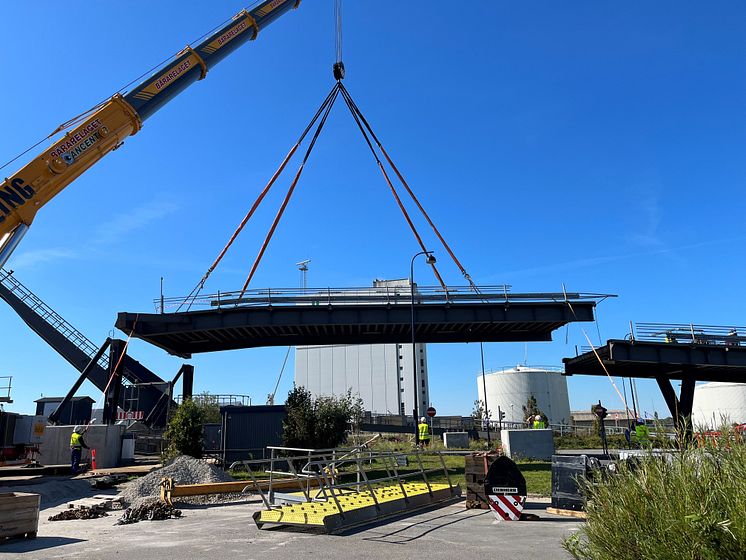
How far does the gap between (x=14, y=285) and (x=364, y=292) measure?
83.5ft

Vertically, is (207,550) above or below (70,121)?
below

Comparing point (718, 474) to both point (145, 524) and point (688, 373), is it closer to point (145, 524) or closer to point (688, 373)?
point (145, 524)

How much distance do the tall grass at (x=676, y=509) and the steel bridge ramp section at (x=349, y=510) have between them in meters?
6.56

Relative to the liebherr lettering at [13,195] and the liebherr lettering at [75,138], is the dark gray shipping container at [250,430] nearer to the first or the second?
the liebherr lettering at [13,195]

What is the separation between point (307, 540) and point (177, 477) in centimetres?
983

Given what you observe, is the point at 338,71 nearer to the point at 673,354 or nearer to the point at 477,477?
the point at 477,477

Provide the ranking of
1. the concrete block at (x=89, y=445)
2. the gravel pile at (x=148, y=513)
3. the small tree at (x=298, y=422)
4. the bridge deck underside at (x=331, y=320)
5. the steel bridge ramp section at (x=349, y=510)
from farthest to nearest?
the bridge deck underside at (x=331, y=320), the concrete block at (x=89, y=445), the small tree at (x=298, y=422), the gravel pile at (x=148, y=513), the steel bridge ramp section at (x=349, y=510)

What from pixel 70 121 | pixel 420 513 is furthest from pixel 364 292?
pixel 420 513

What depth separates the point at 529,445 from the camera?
25875mm

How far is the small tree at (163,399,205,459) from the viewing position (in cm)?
2308

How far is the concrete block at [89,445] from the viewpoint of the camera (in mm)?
25781

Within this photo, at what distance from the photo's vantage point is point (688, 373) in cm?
3634

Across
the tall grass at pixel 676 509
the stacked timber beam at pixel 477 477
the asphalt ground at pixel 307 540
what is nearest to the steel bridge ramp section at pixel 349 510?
the asphalt ground at pixel 307 540

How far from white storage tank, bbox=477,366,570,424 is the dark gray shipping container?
204ft
